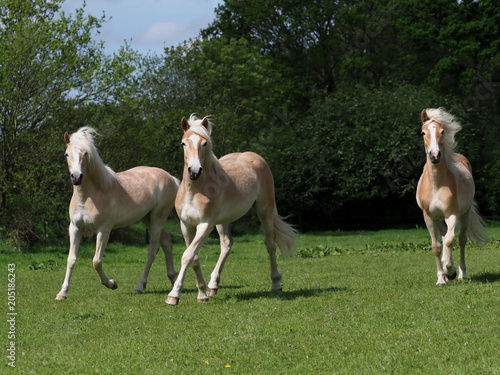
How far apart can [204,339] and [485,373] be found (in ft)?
9.21

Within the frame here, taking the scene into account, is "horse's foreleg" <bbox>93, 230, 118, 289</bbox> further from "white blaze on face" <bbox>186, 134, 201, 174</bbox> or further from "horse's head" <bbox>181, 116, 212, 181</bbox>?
"white blaze on face" <bbox>186, 134, 201, 174</bbox>

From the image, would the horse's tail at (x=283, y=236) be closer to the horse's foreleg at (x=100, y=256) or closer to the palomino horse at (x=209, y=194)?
the palomino horse at (x=209, y=194)

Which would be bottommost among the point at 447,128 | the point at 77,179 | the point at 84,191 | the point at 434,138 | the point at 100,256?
the point at 100,256

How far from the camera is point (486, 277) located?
36.7ft

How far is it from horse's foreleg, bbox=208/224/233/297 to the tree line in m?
11.2

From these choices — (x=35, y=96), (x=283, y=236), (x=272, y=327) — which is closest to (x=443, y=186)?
(x=283, y=236)

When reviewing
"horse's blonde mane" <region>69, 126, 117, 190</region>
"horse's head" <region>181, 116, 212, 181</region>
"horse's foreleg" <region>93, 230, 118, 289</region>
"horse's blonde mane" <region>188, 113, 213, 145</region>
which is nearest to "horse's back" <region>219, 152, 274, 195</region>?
"horse's head" <region>181, 116, 212, 181</region>

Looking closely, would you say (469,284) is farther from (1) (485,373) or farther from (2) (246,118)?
(2) (246,118)

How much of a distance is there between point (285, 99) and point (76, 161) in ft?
102

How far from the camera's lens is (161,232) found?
12.4 m

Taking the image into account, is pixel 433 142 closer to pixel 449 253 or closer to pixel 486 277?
pixel 449 253

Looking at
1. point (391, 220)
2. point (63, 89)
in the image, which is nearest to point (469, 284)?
point (63, 89)

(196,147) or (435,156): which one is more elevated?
(435,156)

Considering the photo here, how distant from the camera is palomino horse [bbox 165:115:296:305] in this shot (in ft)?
30.4
